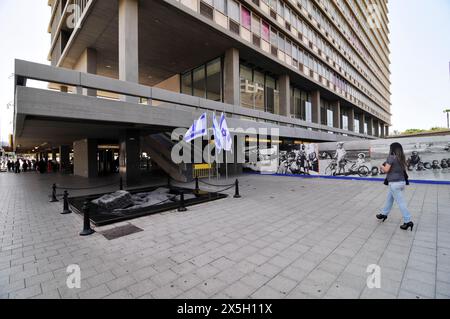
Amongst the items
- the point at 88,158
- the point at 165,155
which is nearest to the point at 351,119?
the point at 165,155

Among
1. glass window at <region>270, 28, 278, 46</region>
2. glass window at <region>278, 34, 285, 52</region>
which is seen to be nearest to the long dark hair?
glass window at <region>270, 28, 278, 46</region>

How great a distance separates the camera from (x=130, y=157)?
12312 mm

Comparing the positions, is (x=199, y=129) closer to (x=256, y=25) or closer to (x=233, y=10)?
(x=233, y=10)

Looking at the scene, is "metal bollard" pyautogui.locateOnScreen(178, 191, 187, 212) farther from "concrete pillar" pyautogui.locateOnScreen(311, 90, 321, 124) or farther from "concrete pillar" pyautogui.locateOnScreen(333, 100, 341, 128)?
"concrete pillar" pyautogui.locateOnScreen(333, 100, 341, 128)

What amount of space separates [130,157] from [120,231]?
827 centimetres

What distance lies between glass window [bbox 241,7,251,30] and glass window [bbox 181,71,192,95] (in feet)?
24.2

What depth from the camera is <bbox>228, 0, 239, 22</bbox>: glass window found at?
50.5 ft

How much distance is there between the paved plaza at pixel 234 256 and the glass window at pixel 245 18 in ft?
54.2

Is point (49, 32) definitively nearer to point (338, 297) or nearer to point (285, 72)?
point (285, 72)

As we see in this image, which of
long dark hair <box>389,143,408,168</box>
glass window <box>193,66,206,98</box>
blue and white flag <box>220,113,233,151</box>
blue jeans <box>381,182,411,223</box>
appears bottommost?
blue jeans <box>381,182,411,223</box>

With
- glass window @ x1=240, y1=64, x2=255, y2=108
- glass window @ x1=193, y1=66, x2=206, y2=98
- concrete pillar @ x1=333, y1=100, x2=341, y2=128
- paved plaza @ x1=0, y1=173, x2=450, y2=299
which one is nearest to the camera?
paved plaza @ x1=0, y1=173, x2=450, y2=299

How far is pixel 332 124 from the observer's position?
30953 millimetres

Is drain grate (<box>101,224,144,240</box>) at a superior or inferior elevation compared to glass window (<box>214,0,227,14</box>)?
inferior
